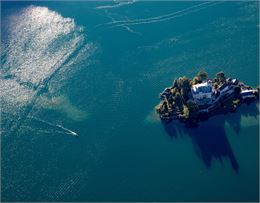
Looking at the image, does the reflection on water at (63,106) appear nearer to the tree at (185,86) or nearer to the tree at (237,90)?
the tree at (185,86)

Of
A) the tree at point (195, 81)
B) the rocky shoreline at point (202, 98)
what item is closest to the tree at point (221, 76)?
the rocky shoreline at point (202, 98)

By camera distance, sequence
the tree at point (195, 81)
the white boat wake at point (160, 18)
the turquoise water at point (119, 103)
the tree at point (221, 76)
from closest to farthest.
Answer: the turquoise water at point (119, 103)
the tree at point (195, 81)
the tree at point (221, 76)
the white boat wake at point (160, 18)

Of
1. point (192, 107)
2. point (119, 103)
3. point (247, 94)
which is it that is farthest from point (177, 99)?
point (247, 94)

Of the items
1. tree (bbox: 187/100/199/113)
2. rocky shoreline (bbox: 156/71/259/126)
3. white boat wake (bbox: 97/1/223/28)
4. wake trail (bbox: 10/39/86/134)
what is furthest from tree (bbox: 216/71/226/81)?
wake trail (bbox: 10/39/86/134)

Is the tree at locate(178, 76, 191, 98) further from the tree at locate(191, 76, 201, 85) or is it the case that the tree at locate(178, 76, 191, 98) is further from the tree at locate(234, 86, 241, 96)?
the tree at locate(234, 86, 241, 96)

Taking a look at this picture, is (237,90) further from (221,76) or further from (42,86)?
(42,86)

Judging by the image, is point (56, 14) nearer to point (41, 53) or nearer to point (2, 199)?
point (41, 53)
